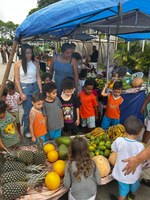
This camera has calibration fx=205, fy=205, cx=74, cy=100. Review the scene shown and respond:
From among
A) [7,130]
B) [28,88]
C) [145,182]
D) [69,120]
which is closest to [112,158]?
[145,182]

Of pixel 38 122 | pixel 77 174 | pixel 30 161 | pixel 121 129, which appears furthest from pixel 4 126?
pixel 121 129

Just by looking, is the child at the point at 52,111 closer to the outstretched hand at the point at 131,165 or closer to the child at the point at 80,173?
the child at the point at 80,173

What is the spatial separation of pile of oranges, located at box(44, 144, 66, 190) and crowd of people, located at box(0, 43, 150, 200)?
206 mm

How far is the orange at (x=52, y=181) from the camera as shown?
2404mm

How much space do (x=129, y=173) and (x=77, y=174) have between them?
62cm

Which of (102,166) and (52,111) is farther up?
(52,111)

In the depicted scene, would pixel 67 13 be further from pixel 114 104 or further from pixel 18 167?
pixel 114 104

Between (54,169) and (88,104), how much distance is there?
199 cm

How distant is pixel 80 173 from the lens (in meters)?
2.18

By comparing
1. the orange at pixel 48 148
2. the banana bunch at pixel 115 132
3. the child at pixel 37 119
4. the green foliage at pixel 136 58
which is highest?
the green foliage at pixel 136 58

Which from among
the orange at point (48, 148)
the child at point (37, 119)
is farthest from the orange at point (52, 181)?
the child at point (37, 119)

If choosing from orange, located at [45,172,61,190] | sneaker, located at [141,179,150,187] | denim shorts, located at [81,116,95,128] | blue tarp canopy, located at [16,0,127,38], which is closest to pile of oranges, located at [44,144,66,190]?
orange, located at [45,172,61,190]

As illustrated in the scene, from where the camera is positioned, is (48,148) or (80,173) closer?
(80,173)

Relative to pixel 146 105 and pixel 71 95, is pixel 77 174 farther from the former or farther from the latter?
pixel 146 105
